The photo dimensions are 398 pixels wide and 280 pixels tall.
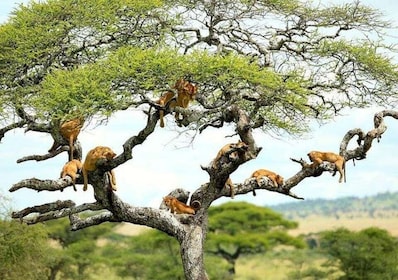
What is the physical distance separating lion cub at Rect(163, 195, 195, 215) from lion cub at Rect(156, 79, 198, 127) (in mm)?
1459

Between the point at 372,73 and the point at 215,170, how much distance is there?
2.92 meters

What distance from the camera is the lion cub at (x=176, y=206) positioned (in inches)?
432

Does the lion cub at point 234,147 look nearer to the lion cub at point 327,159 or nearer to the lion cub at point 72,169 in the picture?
the lion cub at point 327,159

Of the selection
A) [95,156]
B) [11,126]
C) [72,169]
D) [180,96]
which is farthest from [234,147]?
[11,126]

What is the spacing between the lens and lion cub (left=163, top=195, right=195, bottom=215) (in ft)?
36.0

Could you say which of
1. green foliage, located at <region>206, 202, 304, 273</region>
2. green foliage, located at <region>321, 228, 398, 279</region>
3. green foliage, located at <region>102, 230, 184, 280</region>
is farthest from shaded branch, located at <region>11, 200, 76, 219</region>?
green foliage, located at <region>206, 202, 304, 273</region>

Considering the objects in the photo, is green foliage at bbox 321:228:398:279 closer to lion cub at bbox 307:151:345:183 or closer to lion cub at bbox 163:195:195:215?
lion cub at bbox 307:151:345:183

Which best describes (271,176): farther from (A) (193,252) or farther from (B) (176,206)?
(A) (193,252)

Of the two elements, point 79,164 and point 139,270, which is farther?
point 139,270

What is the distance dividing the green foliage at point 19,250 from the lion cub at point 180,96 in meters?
7.75

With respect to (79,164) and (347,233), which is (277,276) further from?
(79,164)

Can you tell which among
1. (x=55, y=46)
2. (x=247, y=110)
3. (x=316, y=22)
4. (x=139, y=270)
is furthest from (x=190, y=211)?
(x=139, y=270)

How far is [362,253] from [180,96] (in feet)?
50.5

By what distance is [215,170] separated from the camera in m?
10.5
